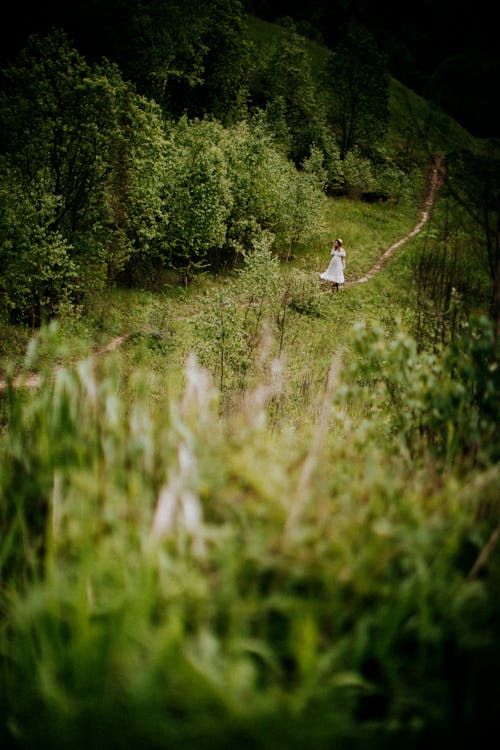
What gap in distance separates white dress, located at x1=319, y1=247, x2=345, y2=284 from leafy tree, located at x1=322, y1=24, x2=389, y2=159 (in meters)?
23.4

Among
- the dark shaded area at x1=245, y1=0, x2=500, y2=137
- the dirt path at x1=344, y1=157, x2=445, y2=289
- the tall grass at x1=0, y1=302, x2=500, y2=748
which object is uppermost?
the dark shaded area at x1=245, y1=0, x2=500, y2=137

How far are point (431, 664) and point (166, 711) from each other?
3.37 ft

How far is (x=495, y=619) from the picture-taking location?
1.88 m

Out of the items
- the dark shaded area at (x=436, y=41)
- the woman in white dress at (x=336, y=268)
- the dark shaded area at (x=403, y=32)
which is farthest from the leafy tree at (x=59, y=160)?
the dark shaded area at (x=436, y=41)

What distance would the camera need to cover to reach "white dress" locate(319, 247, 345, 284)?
72.4 ft

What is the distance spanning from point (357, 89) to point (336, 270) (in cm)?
2754

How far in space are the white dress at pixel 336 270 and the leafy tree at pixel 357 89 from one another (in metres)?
23.4

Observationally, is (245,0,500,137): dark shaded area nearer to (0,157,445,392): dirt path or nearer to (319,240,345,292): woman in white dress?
(0,157,445,392): dirt path

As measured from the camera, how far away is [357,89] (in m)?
40.4

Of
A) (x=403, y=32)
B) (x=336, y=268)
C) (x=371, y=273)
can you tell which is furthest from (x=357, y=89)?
(x=403, y=32)

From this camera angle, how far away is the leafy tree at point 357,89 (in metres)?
40.4

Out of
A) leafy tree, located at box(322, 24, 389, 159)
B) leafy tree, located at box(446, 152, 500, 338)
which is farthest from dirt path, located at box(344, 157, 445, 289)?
leafy tree, located at box(446, 152, 500, 338)

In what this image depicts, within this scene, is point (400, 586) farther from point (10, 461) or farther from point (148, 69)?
point (148, 69)

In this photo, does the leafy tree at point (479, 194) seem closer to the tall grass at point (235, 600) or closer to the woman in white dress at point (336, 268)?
the tall grass at point (235, 600)
